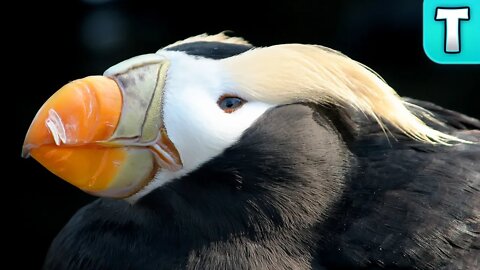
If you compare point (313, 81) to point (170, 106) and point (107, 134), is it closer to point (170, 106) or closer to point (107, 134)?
point (170, 106)

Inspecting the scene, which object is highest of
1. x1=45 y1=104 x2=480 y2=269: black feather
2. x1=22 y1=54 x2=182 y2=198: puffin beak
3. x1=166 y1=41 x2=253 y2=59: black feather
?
x1=166 y1=41 x2=253 y2=59: black feather

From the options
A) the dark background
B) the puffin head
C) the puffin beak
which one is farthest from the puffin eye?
the dark background

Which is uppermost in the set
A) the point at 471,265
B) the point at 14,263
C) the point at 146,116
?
the point at 146,116

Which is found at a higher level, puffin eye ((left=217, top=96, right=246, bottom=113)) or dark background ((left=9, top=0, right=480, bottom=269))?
puffin eye ((left=217, top=96, right=246, bottom=113))

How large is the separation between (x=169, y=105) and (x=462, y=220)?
601 mm

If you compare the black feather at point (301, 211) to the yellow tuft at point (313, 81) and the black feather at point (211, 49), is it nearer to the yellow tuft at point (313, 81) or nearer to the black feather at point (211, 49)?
the yellow tuft at point (313, 81)

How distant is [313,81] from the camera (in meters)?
1.52

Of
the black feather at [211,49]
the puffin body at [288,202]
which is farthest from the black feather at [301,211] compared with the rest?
the black feather at [211,49]

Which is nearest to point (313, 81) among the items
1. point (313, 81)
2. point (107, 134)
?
point (313, 81)

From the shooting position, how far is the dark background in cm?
317

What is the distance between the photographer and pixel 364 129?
1.66 metres

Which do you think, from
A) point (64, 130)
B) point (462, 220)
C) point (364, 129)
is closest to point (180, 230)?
point (64, 130)

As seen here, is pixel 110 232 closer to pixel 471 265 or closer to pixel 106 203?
pixel 106 203

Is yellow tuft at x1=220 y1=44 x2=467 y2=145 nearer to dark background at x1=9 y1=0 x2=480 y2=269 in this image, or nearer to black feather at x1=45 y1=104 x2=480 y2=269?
black feather at x1=45 y1=104 x2=480 y2=269
